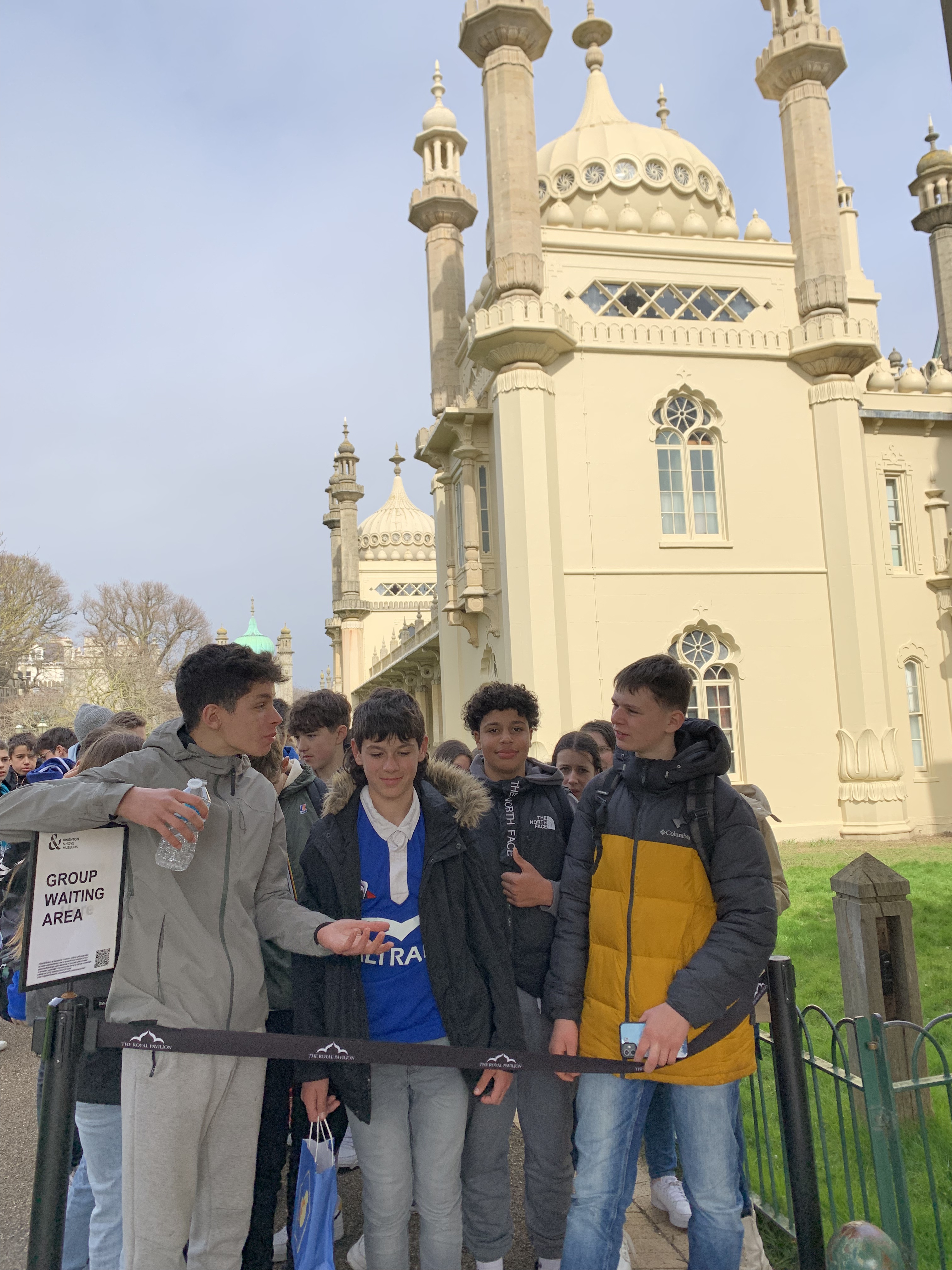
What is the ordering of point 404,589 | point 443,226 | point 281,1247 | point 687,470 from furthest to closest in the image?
point 404,589 < point 443,226 < point 687,470 < point 281,1247

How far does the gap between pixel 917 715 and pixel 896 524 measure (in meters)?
4.04

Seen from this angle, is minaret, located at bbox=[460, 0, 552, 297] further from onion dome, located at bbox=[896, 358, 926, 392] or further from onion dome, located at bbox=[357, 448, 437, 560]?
onion dome, located at bbox=[357, 448, 437, 560]

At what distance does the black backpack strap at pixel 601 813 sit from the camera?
3291mm

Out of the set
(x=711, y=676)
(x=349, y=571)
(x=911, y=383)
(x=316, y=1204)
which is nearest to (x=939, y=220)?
(x=911, y=383)

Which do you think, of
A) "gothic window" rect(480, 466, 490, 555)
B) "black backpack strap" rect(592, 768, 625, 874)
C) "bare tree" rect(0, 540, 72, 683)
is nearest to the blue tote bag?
"black backpack strap" rect(592, 768, 625, 874)

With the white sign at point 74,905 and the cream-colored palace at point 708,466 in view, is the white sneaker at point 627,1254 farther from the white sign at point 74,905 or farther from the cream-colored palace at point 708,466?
the cream-colored palace at point 708,466

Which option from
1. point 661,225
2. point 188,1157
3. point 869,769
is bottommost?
point 188,1157

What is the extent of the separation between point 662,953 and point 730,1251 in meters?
0.96

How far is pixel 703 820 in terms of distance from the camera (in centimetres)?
310

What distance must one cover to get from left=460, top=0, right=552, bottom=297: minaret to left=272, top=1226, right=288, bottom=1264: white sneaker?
15954 millimetres

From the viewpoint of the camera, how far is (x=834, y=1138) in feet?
16.6

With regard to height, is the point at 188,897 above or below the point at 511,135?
below

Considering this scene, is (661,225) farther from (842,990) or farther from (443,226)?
(842,990)

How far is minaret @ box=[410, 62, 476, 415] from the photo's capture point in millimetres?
21828
